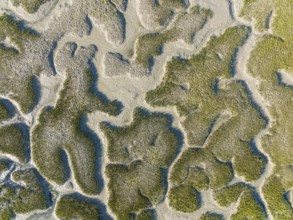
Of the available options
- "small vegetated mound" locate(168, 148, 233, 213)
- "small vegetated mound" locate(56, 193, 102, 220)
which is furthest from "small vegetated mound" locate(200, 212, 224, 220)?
"small vegetated mound" locate(56, 193, 102, 220)

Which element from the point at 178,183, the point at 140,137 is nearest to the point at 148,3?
the point at 140,137

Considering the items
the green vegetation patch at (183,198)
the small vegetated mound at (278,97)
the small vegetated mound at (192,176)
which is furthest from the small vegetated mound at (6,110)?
the small vegetated mound at (278,97)

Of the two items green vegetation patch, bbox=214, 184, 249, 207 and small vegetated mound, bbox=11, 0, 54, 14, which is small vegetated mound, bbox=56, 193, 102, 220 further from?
small vegetated mound, bbox=11, 0, 54, 14

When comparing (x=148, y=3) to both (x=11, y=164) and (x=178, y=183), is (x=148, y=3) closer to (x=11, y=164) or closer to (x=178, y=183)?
(x=178, y=183)

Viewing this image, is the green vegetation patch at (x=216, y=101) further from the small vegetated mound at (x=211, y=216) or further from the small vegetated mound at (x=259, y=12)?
the small vegetated mound at (x=211, y=216)

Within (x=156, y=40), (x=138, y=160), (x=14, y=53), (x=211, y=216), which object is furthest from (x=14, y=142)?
(x=211, y=216)

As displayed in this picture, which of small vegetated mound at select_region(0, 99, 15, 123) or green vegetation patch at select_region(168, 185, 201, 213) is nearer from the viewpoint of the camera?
small vegetated mound at select_region(0, 99, 15, 123)
